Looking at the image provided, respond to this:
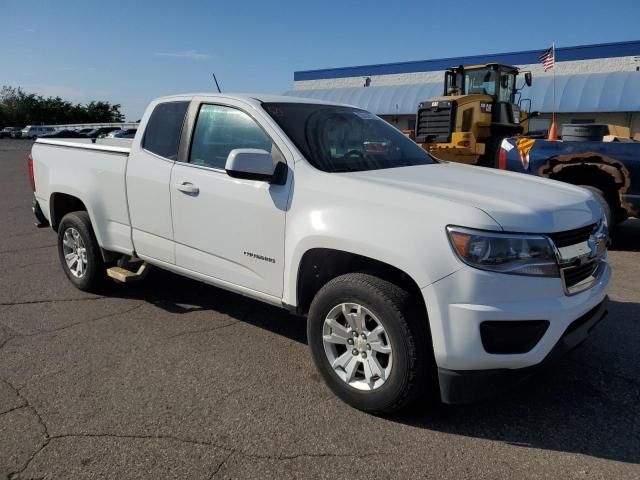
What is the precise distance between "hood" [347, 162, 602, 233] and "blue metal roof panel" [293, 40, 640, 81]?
107 feet

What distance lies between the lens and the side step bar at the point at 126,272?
4929 millimetres

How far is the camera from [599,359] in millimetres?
3924

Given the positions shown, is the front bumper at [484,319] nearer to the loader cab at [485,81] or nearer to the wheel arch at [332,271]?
the wheel arch at [332,271]

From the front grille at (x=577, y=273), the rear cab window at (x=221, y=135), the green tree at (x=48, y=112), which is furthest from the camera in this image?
the green tree at (x=48, y=112)

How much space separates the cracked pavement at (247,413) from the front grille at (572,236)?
102 cm

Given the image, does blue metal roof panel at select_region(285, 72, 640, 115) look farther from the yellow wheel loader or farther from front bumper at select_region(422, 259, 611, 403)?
front bumper at select_region(422, 259, 611, 403)

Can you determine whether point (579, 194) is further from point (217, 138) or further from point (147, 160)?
point (147, 160)

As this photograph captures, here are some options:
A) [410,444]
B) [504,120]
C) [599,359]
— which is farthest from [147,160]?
[504,120]

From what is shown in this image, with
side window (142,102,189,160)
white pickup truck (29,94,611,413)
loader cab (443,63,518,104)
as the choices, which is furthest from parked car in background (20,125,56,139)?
white pickup truck (29,94,611,413)

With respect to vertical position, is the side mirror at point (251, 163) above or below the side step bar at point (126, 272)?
above

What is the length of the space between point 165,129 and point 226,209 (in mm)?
1180

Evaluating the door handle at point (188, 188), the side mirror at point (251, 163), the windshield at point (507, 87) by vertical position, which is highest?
the windshield at point (507, 87)

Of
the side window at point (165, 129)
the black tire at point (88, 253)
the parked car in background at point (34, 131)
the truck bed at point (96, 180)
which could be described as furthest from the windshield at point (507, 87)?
the parked car in background at point (34, 131)

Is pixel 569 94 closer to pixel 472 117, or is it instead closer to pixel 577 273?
pixel 472 117
